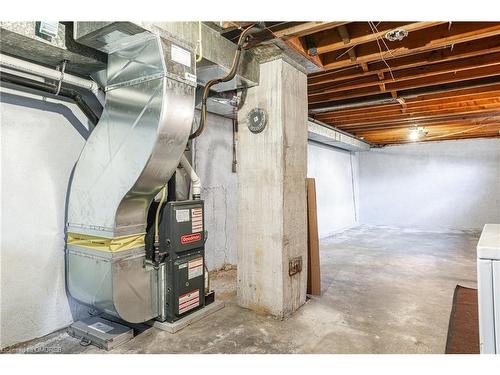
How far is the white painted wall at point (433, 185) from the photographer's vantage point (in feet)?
25.5

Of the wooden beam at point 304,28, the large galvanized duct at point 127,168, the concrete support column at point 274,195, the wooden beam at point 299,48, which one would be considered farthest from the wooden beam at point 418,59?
the large galvanized duct at point 127,168

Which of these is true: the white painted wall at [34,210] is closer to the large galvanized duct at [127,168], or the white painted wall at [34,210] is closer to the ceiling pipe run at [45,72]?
the large galvanized duct at [127,168]

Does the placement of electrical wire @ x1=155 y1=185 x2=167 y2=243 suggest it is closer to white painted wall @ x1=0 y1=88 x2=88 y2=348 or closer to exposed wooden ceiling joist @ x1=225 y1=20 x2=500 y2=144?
white painted wall @ x1=0 y1=88 x2=88 y2=348

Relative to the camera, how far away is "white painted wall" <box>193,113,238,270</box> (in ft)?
13.2

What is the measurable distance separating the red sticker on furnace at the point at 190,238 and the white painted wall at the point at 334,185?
4253mm

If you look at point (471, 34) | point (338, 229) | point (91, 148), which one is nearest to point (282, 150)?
point (91, 148)

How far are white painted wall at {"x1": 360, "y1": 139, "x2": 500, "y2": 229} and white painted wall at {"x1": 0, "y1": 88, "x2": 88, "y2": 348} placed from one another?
8215 mm

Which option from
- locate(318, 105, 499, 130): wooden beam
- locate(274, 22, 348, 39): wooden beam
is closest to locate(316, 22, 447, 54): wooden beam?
locate(274, 22, 348, 39): wooden beam

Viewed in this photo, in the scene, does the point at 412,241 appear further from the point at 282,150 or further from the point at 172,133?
the point at 172,133

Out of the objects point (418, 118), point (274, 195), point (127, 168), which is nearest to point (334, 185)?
point (418, 118)

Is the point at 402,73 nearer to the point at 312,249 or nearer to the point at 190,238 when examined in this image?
the point at 312,249

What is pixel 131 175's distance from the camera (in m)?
2.08

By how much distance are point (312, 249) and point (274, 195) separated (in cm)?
92
